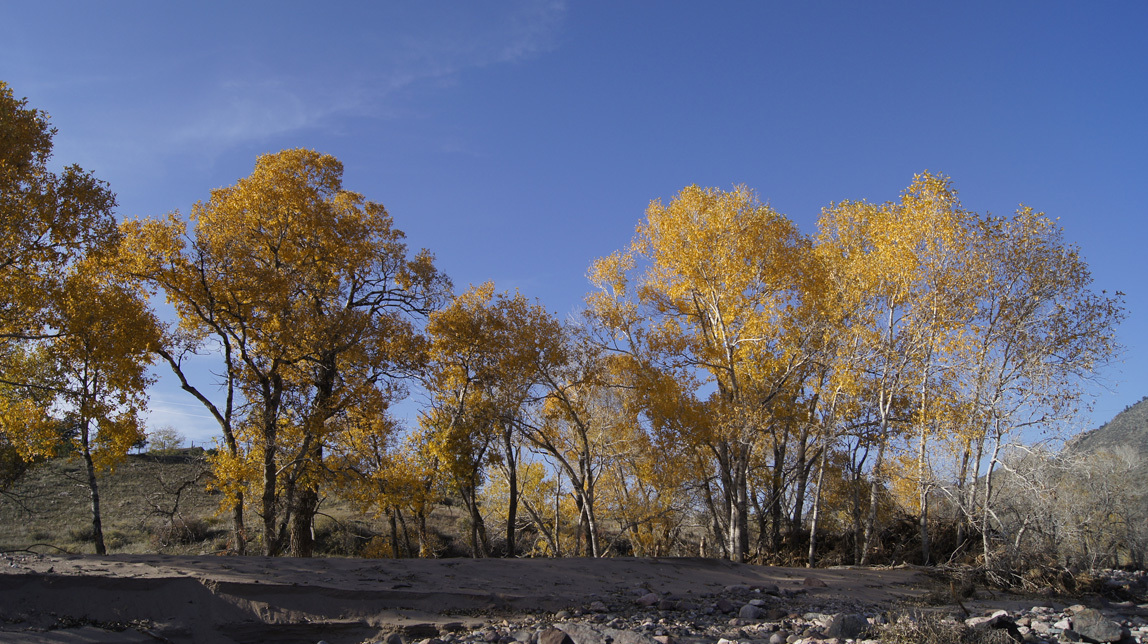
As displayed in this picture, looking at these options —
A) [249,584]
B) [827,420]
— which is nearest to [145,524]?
[249,584]

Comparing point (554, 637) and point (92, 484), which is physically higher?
point (92, 484)

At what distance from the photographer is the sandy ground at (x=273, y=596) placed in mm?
7508

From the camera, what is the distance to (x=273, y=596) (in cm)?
859

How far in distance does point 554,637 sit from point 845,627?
12.6 ft

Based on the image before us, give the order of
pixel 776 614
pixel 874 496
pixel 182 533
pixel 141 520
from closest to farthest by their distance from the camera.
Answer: pixel 776 614, pixel 874 496, pixel 182 533, pixel 141 520

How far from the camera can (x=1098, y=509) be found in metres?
16.3

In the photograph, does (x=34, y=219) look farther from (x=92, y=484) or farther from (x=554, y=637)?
(x=554, y=637)

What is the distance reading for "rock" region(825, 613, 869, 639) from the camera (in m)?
7.91

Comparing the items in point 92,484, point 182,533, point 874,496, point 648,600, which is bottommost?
point 182,533

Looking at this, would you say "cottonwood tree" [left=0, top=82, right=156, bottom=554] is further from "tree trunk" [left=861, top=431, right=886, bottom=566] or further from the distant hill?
the distant hill

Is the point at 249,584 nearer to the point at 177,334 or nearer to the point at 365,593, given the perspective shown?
the point at 365,593

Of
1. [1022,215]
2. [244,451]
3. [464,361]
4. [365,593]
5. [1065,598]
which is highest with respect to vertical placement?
[1022,215]

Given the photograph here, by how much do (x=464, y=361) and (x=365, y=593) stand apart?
33.2ft

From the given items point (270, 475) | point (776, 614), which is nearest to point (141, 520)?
point (270, 475)
